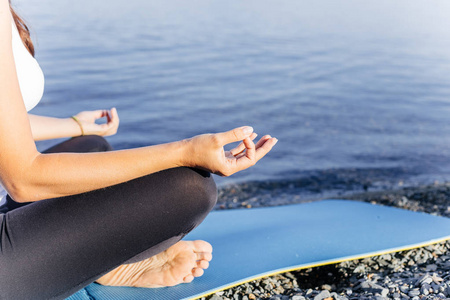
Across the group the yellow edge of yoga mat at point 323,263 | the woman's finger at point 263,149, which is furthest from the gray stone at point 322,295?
the woman's finger at point 263,149

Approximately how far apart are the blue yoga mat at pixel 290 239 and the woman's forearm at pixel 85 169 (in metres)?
0.85

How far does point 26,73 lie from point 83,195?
0.54 m

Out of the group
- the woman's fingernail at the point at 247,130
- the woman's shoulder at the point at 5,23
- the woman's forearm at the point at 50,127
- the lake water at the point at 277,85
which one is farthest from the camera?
the lake water at the point at 277,85

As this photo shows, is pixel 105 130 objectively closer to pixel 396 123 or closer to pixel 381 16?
pixel 396 123

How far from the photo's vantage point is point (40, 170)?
1.49 meters

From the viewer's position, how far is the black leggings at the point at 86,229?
5.21ft

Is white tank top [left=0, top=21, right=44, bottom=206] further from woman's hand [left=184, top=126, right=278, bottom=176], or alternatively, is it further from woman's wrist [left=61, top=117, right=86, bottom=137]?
woman's wrist [left=61, top=117, right=86, bottom=137]

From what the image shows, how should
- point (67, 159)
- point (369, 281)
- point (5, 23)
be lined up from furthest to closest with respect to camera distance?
point (369, 281), point (67, 159), point (5, 23)

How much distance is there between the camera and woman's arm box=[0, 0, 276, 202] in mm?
1406

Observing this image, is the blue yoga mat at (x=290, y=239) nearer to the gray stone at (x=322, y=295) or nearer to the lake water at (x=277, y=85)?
the gray stone at (x=322, y=295)

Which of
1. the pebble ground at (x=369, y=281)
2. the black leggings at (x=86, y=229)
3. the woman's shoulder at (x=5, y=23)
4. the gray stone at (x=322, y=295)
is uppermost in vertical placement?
the woman's shoulder at (x=5, y=23)

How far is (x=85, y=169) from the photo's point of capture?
1541mm

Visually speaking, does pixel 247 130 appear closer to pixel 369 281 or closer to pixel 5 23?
pixel 5 23

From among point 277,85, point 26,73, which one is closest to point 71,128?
point 26,73
